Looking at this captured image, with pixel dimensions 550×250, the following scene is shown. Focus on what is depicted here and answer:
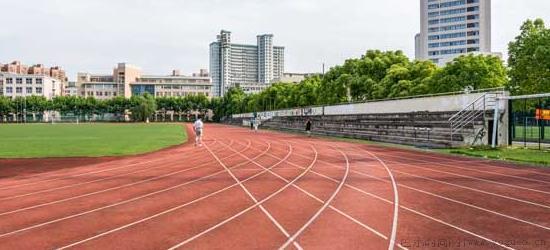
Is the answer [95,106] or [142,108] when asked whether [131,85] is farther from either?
[142,108]

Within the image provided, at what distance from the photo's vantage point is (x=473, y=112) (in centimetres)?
2720

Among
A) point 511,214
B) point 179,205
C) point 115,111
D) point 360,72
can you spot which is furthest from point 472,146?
point 115,111

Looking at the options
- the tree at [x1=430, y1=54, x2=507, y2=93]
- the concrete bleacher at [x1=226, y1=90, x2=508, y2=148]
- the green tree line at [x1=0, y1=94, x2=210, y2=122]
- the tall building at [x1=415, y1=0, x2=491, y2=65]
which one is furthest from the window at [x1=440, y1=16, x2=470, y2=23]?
the tree at [x1=430, y1=54, x2=507, y2=93]

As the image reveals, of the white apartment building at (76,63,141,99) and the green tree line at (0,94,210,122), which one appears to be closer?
the green tree line at (0,94,210,122)

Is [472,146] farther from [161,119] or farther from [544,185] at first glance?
[161,119]

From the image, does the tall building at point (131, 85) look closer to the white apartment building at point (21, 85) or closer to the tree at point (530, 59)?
the white apartment building at point (21, 85)

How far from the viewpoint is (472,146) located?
25141 mm

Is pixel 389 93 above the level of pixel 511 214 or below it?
above

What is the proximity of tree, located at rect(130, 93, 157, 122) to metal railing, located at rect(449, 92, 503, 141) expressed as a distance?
4436 inches

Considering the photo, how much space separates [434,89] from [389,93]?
6.06 metres

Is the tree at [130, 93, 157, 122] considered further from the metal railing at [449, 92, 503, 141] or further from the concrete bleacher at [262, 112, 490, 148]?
the metal railing at [449, 92, 503, 141]

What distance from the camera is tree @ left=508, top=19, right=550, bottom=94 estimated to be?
2892 cm

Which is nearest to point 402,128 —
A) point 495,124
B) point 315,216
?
point 495,124

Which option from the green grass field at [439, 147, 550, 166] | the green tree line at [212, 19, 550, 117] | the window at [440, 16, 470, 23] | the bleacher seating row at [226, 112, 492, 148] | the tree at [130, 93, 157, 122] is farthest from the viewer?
the window at [440, 16, 470, 23]
